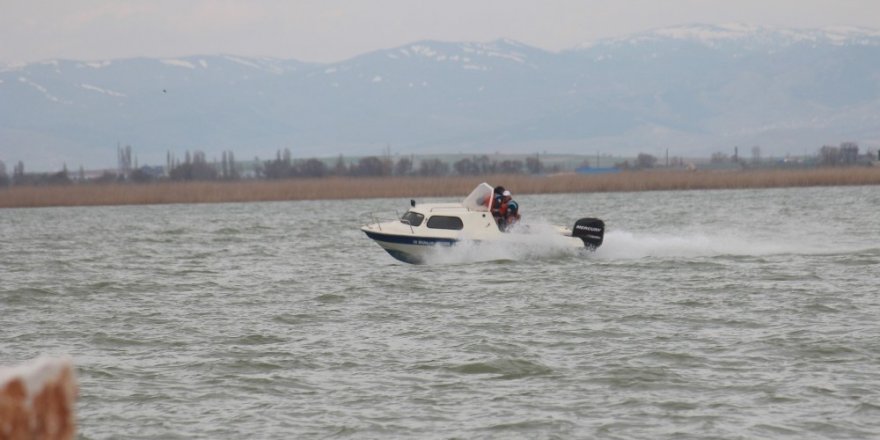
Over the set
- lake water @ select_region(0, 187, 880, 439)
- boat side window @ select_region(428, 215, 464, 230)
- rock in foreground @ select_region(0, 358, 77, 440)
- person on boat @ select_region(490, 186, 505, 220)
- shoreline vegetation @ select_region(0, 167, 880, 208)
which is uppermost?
rock in foreground @ select_region(0, 358, 77, 440)

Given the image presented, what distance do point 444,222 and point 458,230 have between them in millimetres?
383

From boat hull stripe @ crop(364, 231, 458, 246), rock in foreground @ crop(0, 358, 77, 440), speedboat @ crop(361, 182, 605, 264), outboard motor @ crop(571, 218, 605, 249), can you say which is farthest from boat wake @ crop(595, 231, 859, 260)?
rock in foreground @ crop(0, 358, 77, 440)

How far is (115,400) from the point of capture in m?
14.2

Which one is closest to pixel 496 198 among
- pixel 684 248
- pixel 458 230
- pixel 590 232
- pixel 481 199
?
pixel 481 199

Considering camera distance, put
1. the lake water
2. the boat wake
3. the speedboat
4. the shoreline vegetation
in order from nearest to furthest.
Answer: the lake water, the speedboat, the boat wake, the shoreline vegetation

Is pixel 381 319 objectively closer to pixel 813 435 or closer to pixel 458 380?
pixel 458 380

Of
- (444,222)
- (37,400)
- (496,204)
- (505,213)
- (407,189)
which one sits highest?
(37,400)

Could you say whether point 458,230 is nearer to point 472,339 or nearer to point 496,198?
point 496,198

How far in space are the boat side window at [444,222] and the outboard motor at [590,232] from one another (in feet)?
9.13

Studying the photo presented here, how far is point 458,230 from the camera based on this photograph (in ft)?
98.6

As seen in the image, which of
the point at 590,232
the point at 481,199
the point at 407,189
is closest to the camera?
the point at 481,199

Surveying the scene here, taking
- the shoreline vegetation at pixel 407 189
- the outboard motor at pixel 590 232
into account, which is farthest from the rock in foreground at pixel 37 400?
the shoreline vegetation at pixel 407 189

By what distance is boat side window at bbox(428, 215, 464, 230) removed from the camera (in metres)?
30.0

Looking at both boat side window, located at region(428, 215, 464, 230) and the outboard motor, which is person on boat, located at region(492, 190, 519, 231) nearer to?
boat side window, located at region(428, 215, 464, 230)
